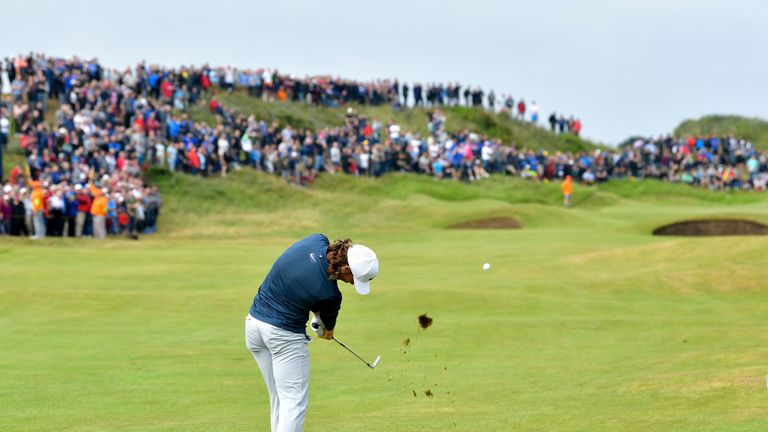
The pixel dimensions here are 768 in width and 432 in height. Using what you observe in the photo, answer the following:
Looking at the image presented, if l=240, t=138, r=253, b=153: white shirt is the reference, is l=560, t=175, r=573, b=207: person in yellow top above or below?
below

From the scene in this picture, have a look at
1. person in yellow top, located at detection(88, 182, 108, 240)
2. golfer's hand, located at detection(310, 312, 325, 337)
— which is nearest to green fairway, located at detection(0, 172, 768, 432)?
person in yellow top, located at detection(88, 182, 108, 240)

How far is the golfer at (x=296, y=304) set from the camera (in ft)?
38.5

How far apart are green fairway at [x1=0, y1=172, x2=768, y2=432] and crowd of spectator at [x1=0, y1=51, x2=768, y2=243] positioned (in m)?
1.98

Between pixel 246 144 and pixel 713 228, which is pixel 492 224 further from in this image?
pixel 246 144

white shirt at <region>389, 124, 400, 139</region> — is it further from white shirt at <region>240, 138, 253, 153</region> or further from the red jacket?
the red jacket

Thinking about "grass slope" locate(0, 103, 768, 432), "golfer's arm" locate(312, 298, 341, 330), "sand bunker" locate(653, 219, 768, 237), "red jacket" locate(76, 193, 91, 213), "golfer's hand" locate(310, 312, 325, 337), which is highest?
"golfer's arm" locate(312, 298, 341, 330)

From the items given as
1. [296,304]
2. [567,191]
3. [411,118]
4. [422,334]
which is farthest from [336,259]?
[411,118]

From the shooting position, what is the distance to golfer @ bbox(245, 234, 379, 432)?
11.8 metres

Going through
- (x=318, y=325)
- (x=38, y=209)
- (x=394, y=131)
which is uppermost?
(x=394, y=131)

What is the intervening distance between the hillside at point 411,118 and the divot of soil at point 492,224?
16.3 meters

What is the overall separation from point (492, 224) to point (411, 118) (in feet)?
82.9

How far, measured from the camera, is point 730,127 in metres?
102

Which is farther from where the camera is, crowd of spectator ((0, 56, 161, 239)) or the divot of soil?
the divot of soil

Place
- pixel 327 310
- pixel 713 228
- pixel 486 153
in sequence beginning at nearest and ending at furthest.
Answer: pixel 327 310 < pixel 713 228 < pixel 486 153
